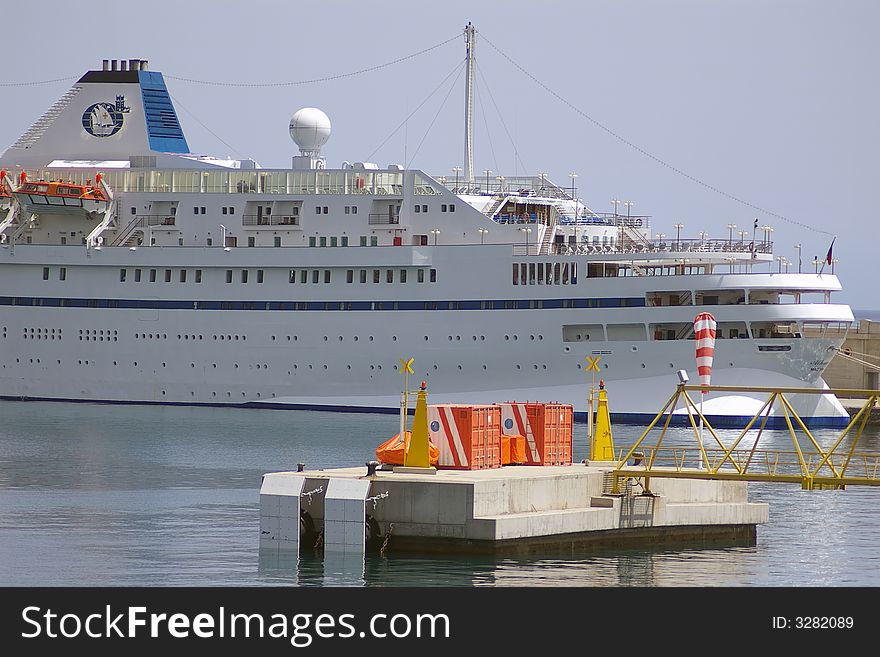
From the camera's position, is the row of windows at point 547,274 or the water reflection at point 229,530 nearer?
the water reflection at point 229,530

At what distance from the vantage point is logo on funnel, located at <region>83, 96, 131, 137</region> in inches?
2231

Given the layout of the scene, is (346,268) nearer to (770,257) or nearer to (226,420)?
(226,420)

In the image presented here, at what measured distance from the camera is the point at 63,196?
177ft

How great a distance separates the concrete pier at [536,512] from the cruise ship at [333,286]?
20.6 metres

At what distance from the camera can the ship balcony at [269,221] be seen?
5306 centimetres

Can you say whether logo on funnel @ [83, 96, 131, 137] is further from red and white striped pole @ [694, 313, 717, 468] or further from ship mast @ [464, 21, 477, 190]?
red and white striped pole @ [694, 313, 717, 468]

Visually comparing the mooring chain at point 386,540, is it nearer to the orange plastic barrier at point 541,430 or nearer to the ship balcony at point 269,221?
the orange plastic barrier at point 541,430

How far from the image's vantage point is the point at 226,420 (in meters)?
49.6

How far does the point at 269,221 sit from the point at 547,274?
848cm

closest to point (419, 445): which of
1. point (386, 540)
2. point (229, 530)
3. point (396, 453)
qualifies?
point (396, 453)

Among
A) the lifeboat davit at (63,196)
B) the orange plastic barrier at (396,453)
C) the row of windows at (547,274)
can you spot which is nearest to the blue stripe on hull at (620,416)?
the row of windows at (547,274)

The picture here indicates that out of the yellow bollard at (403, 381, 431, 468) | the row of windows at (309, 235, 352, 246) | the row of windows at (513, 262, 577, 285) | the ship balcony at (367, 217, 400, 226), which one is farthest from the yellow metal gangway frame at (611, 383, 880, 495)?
the row of windows at (309, 235, 352, 246)

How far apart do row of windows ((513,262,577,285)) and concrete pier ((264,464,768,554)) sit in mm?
21230
